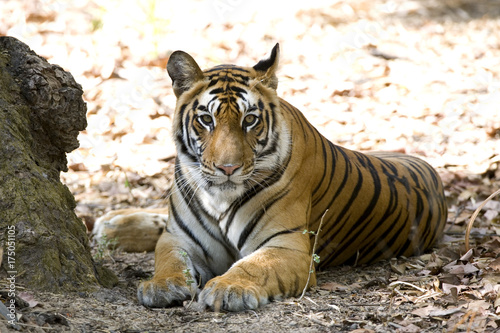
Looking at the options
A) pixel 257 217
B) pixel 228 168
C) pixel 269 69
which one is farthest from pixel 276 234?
pixel 269 69

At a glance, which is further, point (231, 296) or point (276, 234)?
point (276, 234)

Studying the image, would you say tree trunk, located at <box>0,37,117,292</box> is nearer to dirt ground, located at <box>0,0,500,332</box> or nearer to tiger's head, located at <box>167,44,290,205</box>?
dirt ground, located at <box>0,0,500,332</box>

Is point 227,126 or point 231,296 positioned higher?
point 227,126

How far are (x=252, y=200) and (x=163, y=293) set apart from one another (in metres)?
0.78

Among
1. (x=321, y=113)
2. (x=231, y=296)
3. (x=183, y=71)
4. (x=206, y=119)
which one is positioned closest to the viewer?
(x=231, y=296)

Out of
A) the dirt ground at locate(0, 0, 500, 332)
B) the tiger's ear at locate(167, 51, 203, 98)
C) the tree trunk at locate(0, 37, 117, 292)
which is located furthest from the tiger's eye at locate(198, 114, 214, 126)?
the dirt ground at locate(0, 0, 500, 332)

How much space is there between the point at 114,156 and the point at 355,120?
3.02 meters

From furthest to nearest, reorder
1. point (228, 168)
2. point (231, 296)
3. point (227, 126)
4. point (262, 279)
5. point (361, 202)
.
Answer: point (361, 202) < point (227, 126) < point (228, 168) < point (262, 279) < point (231, 296)

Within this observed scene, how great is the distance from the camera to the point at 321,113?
25.8ft

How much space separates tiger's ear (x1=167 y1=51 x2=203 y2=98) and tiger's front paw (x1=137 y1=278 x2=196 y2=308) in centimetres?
120

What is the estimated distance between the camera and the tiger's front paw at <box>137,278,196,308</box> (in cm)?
322


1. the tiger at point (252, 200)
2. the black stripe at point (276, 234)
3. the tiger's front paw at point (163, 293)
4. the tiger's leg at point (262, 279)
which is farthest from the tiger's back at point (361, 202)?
the tiger's front paw at point (163, 293)

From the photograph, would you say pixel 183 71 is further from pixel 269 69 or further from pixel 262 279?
pixel 262 279

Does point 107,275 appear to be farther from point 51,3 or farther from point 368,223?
point 51,3
